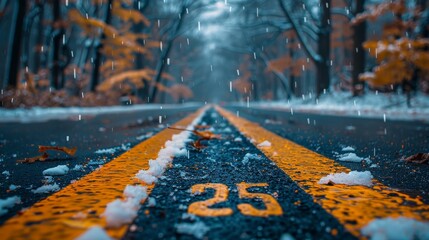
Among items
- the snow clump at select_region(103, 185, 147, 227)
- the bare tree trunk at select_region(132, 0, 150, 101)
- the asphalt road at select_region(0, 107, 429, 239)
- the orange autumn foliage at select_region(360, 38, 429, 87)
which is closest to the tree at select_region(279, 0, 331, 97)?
the orange autumn foliage at select_region(360, 38, 429, 87)

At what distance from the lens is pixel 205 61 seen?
57.4m

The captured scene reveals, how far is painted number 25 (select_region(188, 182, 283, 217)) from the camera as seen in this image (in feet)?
3.68

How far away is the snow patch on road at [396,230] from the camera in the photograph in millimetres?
902

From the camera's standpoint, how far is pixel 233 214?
111 cm

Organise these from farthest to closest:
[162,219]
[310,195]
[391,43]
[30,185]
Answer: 1. [391,43]
2. [30,185]
3. [310,195]
4. [162,219]

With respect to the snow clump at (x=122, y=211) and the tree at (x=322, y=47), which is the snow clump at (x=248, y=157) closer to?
the snow clump at (x=122, y=211)

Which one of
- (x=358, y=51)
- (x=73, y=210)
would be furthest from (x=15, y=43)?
(x=358, y=51)

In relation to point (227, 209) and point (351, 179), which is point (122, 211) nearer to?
point (227, 209)

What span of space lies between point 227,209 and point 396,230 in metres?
0.52

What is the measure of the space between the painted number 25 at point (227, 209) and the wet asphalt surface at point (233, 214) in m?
0.02

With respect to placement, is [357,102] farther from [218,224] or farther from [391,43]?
[218,224]

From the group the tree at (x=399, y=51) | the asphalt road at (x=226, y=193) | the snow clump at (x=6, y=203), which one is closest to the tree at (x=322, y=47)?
the tree at (x=399, y=51)

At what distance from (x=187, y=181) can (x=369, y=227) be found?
87 cm

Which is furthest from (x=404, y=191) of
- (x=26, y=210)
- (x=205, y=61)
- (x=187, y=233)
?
(x=205, y=61)
